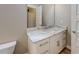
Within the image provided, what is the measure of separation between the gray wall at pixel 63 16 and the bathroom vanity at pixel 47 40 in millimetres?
59

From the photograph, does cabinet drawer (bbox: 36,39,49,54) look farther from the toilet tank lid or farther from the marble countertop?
the toilet tank lid

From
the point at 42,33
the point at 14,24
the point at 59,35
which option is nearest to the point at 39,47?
the point at 42,33

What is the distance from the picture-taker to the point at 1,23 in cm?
112

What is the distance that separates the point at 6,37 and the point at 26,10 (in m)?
0.38

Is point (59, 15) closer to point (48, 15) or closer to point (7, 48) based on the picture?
point (48, 15)

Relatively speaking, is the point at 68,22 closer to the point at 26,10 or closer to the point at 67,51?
the point at 67,51

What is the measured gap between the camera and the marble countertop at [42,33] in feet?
3.94

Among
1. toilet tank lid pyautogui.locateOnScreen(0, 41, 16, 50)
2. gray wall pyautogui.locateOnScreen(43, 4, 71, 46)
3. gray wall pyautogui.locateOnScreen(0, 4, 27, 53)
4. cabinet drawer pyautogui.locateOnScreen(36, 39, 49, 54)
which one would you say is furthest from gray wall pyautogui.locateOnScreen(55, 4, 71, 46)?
toilet tank lid pyautogui.locateOnScreen(0, 41, 16, 50)

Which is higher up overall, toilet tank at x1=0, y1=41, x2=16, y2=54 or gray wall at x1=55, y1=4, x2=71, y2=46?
gray wall at x1=55, y1=4, x2=71, y2=46

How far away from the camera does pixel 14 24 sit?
3.90 ft

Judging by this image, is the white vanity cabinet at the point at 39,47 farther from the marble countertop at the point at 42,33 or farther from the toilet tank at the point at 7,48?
the toilet tank at the point at 7,48

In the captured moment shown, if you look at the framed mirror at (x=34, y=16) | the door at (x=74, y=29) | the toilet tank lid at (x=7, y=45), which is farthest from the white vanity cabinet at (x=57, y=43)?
the toilet tank lid at (x=7, y=45)

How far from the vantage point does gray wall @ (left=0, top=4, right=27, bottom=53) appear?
113cm
